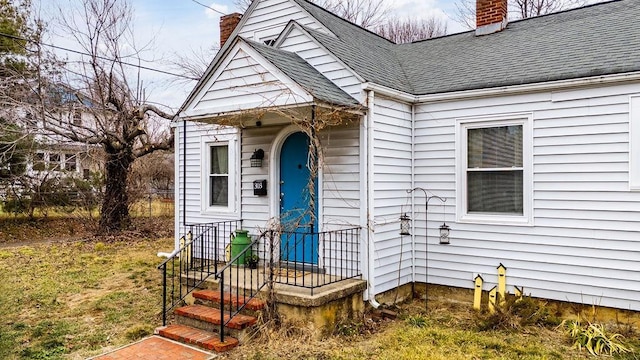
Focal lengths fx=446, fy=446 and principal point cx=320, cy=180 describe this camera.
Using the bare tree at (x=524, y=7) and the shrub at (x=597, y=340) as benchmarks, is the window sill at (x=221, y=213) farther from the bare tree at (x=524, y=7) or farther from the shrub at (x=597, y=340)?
the bare tree at (x=524, y=7)

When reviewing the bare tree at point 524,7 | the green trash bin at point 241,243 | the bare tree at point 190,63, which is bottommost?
the green trash bin at point 241,243

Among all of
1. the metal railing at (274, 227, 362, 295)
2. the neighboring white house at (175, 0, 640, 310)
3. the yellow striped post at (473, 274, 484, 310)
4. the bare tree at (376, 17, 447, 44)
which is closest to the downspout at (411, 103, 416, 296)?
the neighboring white house at (175, 0, 640, 310)

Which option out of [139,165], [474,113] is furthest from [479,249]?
[139,165]

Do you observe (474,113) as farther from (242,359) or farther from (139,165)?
(139,165)

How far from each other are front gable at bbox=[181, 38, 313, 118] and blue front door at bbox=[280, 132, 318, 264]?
1.39 m

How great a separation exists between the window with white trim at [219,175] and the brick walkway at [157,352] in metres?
4.05

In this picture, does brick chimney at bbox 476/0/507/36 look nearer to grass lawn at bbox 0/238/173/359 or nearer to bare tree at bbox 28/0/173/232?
grass lawn at bbox 0/238/173/359

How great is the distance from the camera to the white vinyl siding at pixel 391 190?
662 cm

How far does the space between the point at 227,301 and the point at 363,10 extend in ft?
68.8

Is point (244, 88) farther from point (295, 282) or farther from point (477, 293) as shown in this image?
point (477, 293)

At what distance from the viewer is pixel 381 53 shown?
8750 mm

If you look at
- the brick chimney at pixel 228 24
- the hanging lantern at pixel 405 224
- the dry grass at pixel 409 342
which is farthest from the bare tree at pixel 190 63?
the dry grass at pixel 409 342

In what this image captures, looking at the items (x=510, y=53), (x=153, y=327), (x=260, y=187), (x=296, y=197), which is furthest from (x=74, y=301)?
(x=510, y=53)

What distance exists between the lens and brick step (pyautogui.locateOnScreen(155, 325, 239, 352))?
527 centimetres
